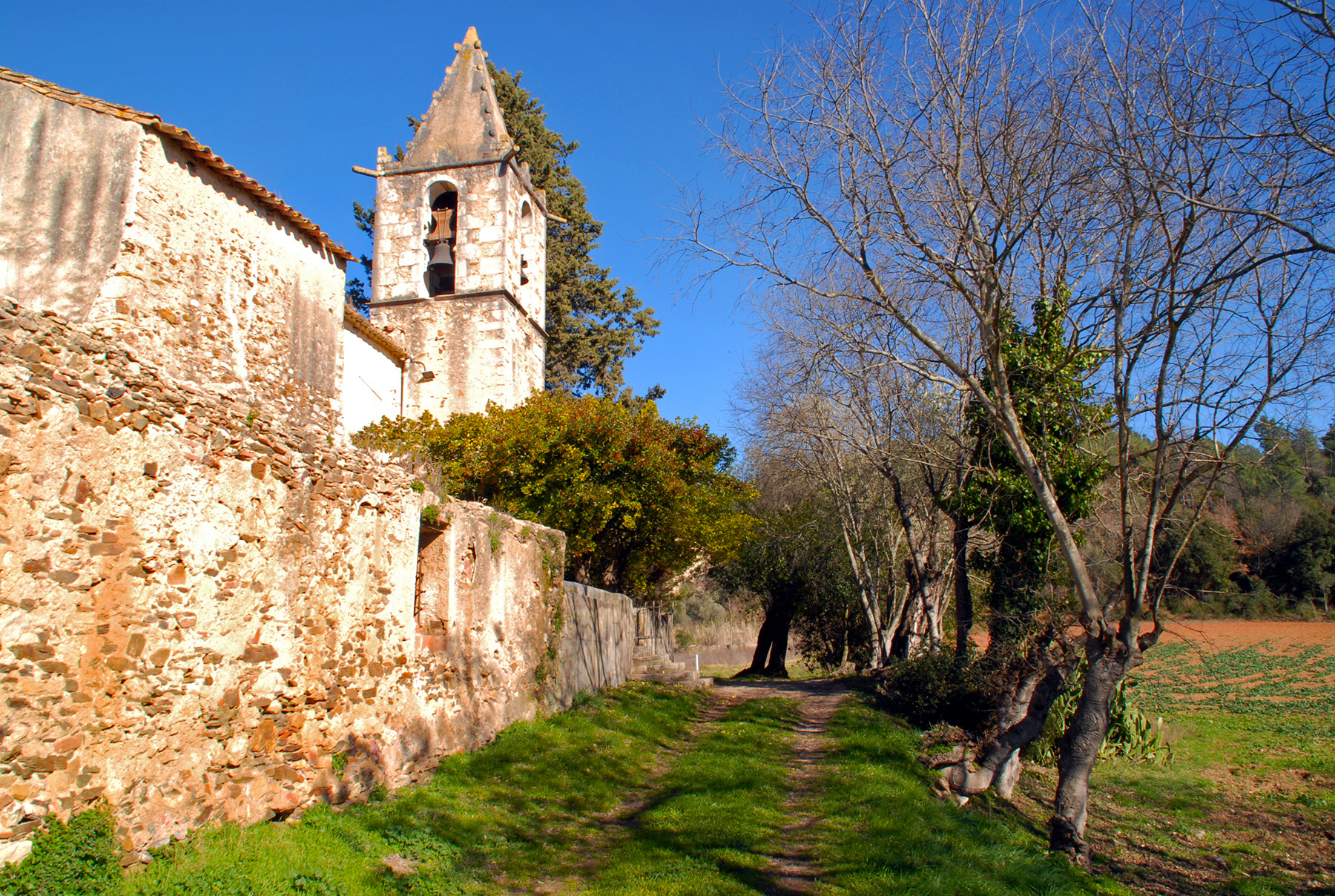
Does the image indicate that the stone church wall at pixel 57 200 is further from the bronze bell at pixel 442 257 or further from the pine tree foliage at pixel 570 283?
the pine tree foliage at pixel 570 283

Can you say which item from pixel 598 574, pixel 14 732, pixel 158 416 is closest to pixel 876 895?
pixel 14 732

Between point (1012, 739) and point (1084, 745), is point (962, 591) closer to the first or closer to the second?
point (1012, 739)

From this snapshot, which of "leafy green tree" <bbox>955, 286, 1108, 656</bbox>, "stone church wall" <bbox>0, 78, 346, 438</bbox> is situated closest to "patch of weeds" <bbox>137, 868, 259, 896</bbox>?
"stone church wall" <bbox>0, 78, 346, 438</bbox>

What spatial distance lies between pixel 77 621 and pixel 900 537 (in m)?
19.5

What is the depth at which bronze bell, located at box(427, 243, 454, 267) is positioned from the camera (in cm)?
2005

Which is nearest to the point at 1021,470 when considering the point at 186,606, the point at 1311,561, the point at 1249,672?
the point at 186,606

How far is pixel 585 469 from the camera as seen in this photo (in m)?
15.8

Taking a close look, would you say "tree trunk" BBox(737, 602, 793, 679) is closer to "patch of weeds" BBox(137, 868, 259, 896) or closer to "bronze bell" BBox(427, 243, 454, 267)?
"bronze bell" BBox(427, 243, 454, 267)

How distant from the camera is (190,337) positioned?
10.1m

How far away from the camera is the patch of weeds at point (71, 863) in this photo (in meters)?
3.72

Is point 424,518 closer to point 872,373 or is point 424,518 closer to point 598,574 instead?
point 872,373

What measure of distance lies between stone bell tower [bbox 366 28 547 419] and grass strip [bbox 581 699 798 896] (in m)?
11.1

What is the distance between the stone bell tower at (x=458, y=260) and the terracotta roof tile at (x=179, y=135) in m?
6.71

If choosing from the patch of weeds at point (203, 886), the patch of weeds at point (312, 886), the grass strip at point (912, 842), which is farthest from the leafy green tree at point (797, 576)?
the patch of weeds at point (203, 886)
